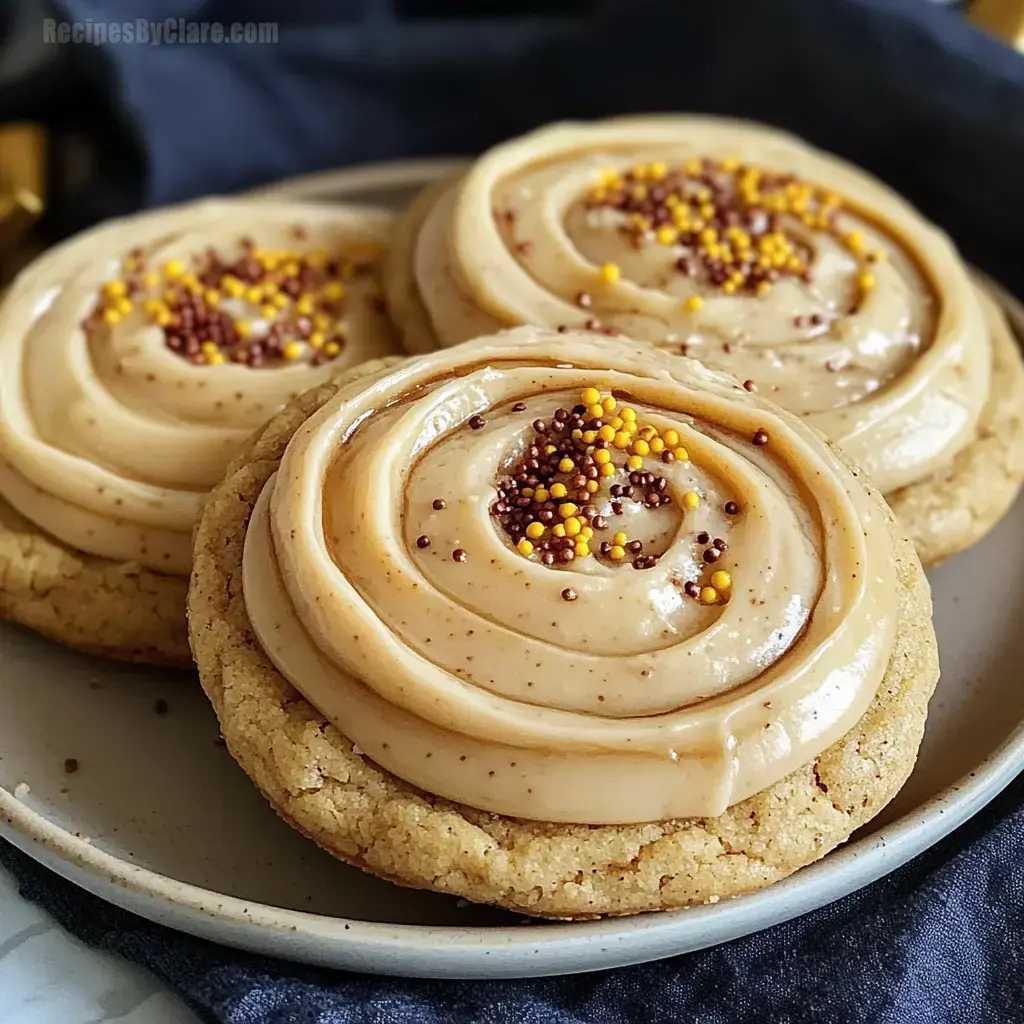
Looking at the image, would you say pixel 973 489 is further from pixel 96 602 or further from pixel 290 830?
pixel 96 602

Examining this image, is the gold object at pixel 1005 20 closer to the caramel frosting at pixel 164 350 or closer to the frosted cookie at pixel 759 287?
the frosted cookie at pixel 759 287

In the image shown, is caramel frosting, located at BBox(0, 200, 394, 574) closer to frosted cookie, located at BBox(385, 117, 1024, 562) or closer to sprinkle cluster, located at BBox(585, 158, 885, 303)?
frosted cookie, located at BBox(385, 117, 1024, 562)

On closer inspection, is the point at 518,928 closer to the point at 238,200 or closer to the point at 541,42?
the point at 238,200

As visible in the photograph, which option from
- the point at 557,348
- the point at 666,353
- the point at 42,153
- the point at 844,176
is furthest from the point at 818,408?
the point at 42,153

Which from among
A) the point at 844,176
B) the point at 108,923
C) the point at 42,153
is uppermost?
the point at 844,176

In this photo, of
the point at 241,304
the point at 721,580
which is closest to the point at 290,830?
the point at 721,580

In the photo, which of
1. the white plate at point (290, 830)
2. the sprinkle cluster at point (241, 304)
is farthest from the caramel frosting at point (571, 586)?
the sprinkle cluster at point (241, 304)
